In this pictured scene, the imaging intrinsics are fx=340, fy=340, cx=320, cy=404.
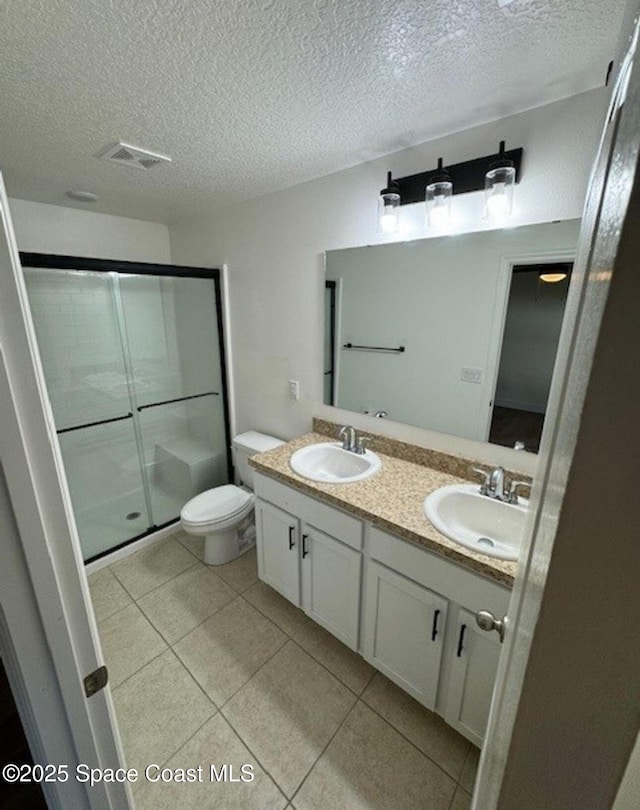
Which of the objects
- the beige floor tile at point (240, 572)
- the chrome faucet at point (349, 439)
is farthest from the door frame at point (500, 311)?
the beige floor tile at point (240, 572)

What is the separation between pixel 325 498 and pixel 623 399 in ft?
4.22

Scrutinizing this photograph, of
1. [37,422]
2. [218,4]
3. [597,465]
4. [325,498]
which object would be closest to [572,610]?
[597,465]

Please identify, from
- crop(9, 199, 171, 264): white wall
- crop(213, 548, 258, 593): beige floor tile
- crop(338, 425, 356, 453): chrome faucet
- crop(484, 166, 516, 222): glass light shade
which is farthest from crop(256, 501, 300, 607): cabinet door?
crop(9, 199, 171, 264): white wall

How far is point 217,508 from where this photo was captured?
83.4 inches

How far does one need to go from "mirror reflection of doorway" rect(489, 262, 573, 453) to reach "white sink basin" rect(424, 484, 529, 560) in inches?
10.4

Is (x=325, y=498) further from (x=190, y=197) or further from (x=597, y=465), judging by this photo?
(x=190, y=197)

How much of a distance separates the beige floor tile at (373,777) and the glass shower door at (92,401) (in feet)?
5.84

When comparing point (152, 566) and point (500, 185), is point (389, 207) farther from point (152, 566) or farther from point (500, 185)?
point (152, 566)

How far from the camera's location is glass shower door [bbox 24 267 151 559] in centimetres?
214

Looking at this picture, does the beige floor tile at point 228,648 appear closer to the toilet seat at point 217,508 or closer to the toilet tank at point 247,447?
the toilet seat at point 217,508

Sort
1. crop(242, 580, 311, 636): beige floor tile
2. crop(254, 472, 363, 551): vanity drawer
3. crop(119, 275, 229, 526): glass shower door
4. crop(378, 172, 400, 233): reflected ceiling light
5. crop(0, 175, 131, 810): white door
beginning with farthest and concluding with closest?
crop(119, 275, 229, 526): glass shower door → crop(242, 580, 311, 636): beige floor tile → crop(378, 172, 400, 233): reflected ceiling light → crop(254, 472, 363, 551): vanity drawer → crop(0, 175, 131, 810): white door

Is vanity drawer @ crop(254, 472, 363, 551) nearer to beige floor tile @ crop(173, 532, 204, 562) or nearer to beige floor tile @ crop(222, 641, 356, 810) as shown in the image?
beige floor tile @ crop(222, 641, 356, 810)

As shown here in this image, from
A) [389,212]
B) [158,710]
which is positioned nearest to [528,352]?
[389,212]

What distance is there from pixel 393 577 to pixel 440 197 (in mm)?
1510
